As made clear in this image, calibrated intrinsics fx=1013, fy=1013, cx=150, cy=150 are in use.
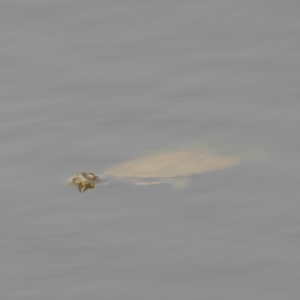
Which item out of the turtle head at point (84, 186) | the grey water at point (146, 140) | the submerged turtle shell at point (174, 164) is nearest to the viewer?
the grey water at point (146, 140)

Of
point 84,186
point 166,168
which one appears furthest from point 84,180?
point 166,168

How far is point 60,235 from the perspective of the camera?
548 centimetres

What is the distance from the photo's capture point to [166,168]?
620 centimetres

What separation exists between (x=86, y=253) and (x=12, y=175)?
96 cm

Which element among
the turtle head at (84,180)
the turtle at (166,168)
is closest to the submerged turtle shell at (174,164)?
the turtle at (166,168)

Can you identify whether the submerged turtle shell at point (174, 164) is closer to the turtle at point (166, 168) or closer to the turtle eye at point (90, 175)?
the turtle at point (166, 168)

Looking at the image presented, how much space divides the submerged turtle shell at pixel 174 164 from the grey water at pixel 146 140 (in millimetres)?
88

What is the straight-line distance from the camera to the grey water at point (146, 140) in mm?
5168

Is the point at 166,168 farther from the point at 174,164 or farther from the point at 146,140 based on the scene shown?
the point at 146,140

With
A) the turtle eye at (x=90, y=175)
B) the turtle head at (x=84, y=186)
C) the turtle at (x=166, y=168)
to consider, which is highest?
the turtle at (x=166, y=168)

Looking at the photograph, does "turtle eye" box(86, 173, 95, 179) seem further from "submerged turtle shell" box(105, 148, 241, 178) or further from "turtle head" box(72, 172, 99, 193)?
"submerged turtle shell" box(105, 148, 241, 178)

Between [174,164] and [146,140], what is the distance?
0.29 m

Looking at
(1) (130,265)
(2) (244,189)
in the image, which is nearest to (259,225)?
(2) (244,189)

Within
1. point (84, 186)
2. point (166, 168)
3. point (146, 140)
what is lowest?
point (84, 186)
